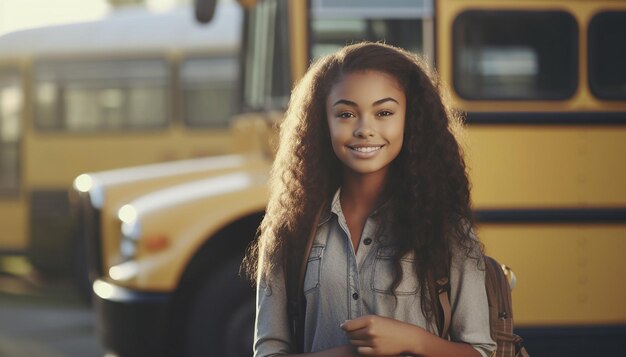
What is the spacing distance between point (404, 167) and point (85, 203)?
15.2ft

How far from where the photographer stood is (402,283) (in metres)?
2.00

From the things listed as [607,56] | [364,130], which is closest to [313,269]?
[364,130]

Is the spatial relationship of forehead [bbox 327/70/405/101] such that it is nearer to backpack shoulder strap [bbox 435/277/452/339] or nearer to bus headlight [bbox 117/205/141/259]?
backpack shoulder strap [bbox 435/277/452/339]

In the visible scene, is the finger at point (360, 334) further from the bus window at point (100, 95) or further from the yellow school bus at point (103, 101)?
the bus window at point (100, 95)

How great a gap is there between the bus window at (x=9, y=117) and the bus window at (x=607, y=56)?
25.0 feet

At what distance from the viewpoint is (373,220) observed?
2.06m

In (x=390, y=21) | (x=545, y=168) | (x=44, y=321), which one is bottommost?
(x=44, y=321)

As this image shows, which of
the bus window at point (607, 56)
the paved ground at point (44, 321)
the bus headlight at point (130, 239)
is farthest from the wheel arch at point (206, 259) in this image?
the paved ground at point (44, 321)

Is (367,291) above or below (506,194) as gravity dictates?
above

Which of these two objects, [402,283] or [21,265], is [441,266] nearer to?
[402,283]

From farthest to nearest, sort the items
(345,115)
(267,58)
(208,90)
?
(208,90), (267,58), (345,115)

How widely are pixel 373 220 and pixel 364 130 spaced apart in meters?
0.16

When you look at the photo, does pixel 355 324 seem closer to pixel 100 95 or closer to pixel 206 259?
pixel 206 259

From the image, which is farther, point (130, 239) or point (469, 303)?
point (130, 239)
